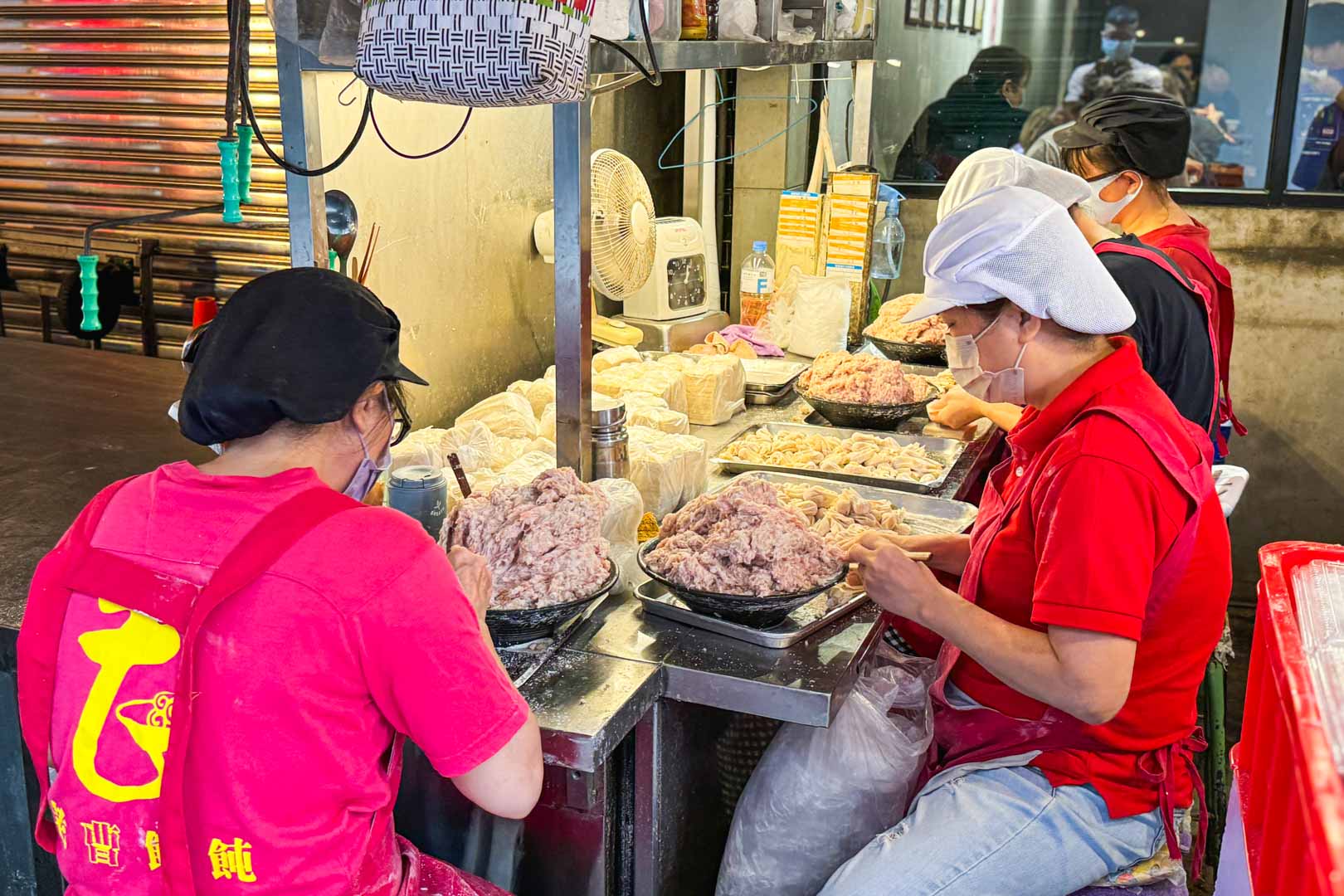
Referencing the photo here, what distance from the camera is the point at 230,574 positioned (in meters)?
1.46

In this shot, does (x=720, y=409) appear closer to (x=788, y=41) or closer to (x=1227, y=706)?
(x=788, y=41)

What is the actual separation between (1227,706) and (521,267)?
11.5 feet

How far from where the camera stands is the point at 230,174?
2.75 meters

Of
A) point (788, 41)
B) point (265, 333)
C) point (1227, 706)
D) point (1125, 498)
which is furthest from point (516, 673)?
point (1227, 706)

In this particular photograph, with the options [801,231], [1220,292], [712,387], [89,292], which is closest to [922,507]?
[712,387]

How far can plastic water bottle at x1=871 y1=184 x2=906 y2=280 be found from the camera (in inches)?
214

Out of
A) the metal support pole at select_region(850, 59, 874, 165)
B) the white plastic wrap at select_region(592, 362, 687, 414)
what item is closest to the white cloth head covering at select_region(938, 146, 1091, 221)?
the white plastic wrap at select_region(592, 362, 687, 414)

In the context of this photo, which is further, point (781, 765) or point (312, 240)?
point (312, 240)

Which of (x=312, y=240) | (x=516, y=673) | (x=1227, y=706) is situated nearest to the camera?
(x=516, y=673)

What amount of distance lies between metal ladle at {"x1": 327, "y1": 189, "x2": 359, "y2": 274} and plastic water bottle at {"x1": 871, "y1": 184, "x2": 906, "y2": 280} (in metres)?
2.98

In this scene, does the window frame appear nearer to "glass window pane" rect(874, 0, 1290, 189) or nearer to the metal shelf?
"glass window pane" rect(874, 0, 1290, 189)

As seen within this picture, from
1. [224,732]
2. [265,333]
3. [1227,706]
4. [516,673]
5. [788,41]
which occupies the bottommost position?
[1227,706]

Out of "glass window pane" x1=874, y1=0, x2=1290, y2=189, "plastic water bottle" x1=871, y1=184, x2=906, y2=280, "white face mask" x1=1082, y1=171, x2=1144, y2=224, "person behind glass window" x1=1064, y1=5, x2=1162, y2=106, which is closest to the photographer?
"white face mask" x1=1082, y1=171, x2=1144, y2=224

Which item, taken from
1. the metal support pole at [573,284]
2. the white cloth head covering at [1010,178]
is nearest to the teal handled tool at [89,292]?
the metal support pole at [573,284]
